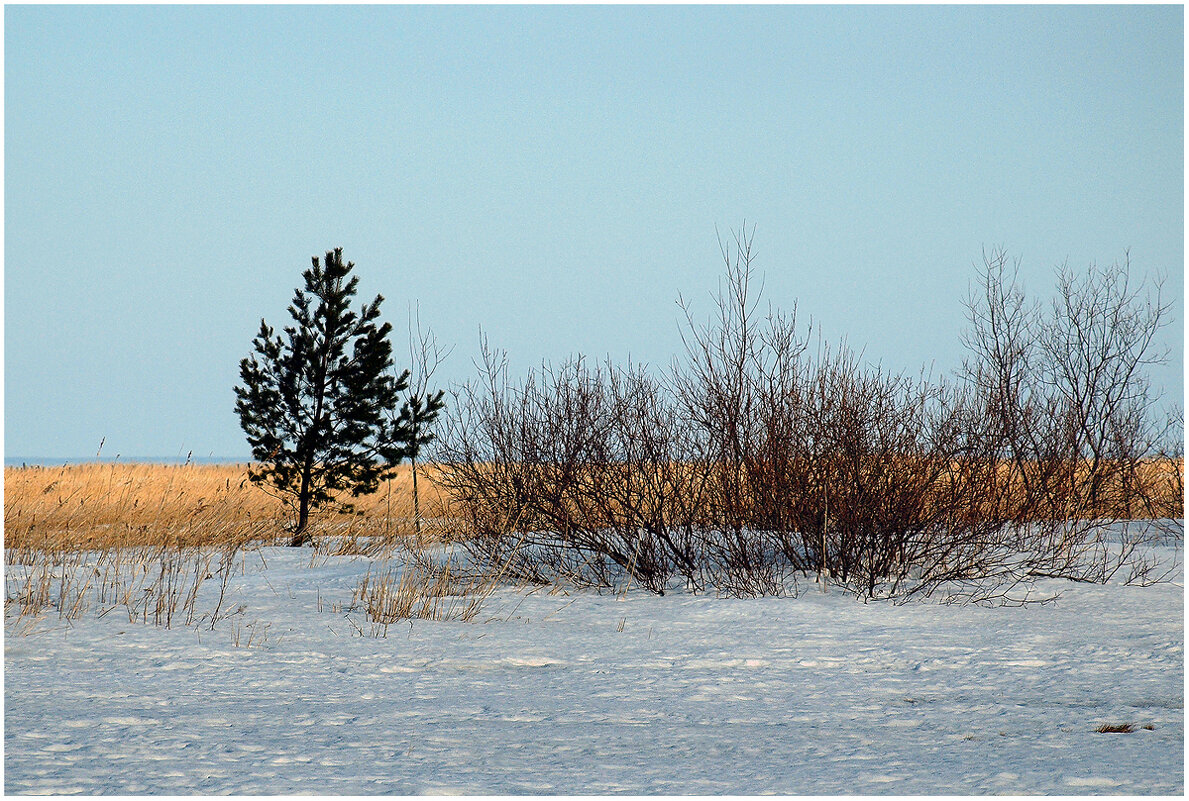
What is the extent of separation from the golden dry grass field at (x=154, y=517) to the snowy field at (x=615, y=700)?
8.75 ft

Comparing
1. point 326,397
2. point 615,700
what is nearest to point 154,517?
point 326,397

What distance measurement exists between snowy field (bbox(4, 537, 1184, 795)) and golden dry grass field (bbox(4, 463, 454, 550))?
8.75 feet

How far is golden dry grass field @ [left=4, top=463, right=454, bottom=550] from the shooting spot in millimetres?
9797

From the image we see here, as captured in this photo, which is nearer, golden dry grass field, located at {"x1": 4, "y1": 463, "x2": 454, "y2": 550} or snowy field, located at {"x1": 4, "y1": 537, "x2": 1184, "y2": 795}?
snowy field, located at {"x1": 4, "y1": 537, "x2": 1184, "y2": 795}

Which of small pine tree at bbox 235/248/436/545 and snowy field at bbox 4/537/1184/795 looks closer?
snowy field at bbox 4/537/1184/795

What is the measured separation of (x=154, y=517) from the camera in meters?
12.2

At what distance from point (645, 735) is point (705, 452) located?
4317 mm

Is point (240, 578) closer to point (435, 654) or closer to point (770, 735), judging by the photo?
point (435, 654)

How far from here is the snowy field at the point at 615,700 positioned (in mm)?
3506

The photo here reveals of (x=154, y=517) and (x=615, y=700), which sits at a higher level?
(x=154, y=517)

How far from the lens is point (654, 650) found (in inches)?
237

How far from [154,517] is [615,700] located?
9.19 metres

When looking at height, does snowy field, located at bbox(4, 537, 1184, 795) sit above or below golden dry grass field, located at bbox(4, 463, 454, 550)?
below

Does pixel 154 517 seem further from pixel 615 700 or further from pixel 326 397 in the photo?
pixel 615 700
